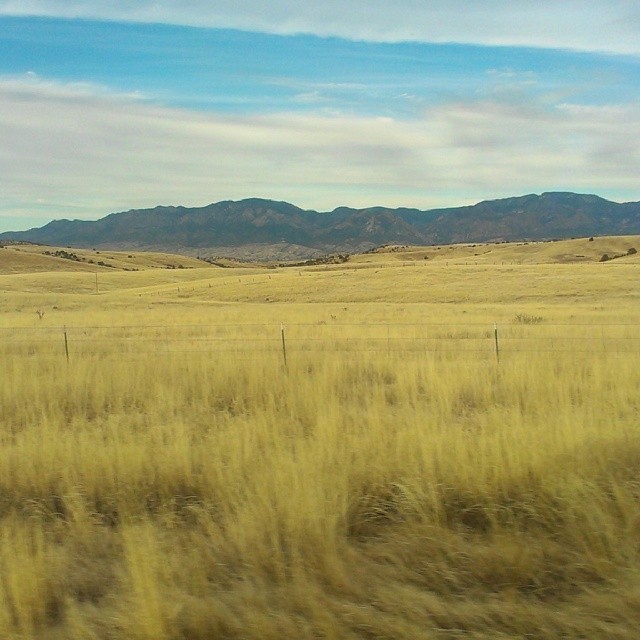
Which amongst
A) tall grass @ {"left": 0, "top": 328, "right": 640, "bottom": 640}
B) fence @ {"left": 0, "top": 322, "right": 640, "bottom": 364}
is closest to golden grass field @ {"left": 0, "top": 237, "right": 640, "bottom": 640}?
tall grass @ {"left": 0, "top": 328, "right": 640, "bottom": 640}

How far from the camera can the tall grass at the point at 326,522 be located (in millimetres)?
4371

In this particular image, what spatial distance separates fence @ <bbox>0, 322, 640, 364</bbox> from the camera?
18.4m

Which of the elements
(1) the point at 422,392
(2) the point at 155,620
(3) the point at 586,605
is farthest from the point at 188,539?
(1) the point at 422,392

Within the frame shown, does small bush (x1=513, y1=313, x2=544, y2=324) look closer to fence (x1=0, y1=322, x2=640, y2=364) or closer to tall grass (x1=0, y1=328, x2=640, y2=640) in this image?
fence (x1=0, y1=322, x2=640, y2=364)

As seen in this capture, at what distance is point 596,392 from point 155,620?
29.6 ft

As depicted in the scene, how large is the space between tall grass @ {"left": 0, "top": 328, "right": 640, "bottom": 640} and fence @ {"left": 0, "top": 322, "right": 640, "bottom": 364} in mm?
7361

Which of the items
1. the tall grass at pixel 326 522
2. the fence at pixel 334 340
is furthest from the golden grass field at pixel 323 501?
the fence at pixel 334 340

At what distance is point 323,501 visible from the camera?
588cm

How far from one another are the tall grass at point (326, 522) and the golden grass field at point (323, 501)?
0.8 inches

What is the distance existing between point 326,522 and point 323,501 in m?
0.34

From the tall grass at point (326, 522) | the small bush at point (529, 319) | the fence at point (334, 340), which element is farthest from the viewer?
the small bush at point (529, 319)

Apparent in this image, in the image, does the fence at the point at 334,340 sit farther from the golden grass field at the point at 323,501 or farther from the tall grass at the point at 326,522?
the tall grass at the point at 326,522

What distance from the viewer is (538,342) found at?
19.4 m

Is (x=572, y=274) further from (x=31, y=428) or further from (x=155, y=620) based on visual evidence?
(x=155, y=620)
